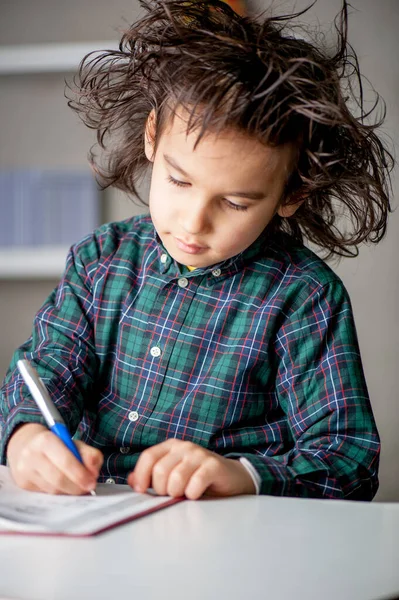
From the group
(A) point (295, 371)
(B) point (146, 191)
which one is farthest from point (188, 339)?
(B) point (146, 191)

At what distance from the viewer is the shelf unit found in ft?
5.88

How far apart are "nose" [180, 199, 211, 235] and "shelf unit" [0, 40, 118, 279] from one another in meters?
1.08

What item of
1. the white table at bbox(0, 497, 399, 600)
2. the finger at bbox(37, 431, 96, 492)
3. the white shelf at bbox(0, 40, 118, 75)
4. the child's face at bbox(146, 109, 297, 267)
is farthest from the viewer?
the white shelf at bbox(0, 40, 118, 75)

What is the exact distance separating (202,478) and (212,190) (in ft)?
1.02

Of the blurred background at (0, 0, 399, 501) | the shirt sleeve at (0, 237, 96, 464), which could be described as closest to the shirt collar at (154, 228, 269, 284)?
the shirt sleeve at (0, 237, 96, 464)

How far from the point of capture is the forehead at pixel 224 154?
0.79m

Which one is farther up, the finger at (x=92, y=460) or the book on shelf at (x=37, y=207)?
the book on shelf at (x=37, y=207)

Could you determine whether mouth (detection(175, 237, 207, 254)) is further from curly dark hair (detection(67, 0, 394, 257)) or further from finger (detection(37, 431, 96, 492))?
finger (detection(37, 431, 96, 492))

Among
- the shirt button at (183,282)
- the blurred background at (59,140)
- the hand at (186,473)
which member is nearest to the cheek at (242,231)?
the shirt button at (183,282)

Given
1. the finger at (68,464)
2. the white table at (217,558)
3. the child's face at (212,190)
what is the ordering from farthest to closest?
1. the child's face at (212,190)
2. the finger at (68,464)
3. the white table at (217,558)

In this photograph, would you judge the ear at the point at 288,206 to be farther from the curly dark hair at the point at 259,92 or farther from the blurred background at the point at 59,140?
the blurred background at the point at 59,140

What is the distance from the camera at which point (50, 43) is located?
186 cm

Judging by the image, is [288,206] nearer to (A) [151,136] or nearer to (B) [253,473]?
(A) [151,136]

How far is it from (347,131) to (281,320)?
0.27 metres
